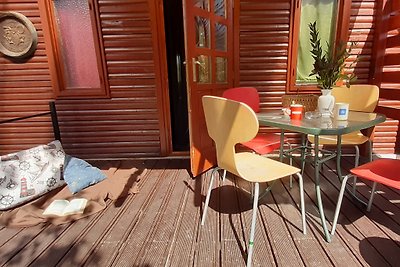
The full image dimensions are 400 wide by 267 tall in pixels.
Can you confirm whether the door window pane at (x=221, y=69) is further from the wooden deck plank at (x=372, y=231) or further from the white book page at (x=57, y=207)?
the white book page at (x=57, y=207)

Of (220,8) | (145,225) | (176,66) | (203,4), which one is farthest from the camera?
(176,66)

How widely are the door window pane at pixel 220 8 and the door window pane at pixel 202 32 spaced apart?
0.23 metres

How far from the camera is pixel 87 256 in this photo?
1610 mm

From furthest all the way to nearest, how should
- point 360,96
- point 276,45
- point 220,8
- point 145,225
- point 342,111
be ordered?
1. point 276,45
2. point 220,8
3. point 360,96
4. point 145,225
5. point 342,111

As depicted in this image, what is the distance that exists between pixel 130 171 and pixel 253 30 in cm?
234

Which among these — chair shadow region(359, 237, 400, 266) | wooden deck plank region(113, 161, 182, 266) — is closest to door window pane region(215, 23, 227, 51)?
wooden deck plank region(113, 161, 182, 266)

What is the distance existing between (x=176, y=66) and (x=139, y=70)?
1.01 metres

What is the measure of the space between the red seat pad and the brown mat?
1.97 meters

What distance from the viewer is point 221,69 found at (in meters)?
2.98

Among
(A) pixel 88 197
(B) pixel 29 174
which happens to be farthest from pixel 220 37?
(B) pixel 29 174

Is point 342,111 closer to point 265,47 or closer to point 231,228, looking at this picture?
point 231,228

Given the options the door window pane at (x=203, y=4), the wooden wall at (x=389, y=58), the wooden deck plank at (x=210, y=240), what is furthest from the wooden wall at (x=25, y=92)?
the wooden wall at (x=389, y=58)

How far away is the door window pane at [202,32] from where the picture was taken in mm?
2561

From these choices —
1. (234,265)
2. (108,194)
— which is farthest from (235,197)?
(108,194)
